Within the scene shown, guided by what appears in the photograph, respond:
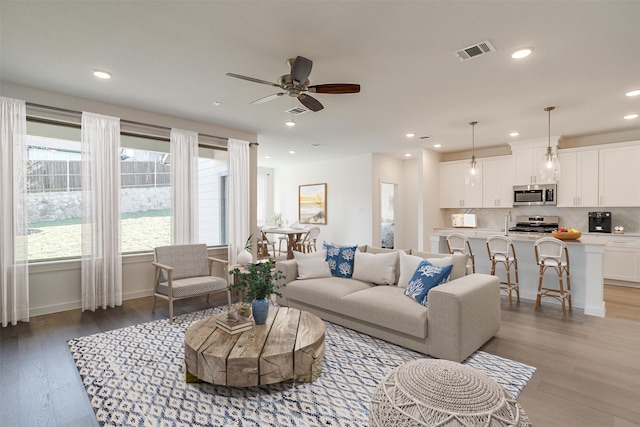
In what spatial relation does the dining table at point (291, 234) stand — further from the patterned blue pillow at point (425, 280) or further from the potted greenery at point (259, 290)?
the potted greenery at point (259, 290)

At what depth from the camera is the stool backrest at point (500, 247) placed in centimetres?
441

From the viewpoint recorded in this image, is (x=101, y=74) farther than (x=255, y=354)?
Yes

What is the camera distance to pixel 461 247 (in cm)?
486

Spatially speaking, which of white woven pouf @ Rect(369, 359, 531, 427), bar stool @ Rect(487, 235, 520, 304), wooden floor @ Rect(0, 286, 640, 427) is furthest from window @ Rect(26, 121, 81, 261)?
bar stool @ Rect(487, 235, 520, 304)

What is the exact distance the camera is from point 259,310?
2611mm

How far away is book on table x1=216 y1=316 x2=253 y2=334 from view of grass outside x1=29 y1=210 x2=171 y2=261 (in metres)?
2.86

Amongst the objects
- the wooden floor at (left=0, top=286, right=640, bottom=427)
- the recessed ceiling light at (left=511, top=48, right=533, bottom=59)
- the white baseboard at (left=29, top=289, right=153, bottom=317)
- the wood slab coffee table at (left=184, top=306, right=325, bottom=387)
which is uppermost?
the recessed ceiling light at (left=511, top=48, right=533, bottom=59)

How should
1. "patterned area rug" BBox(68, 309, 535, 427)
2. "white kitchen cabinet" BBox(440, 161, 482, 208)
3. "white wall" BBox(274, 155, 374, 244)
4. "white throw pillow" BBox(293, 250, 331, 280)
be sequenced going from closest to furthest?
"patterned area rug" BBox(68, 309, 535, 427), "white throw pillow" BBox(293, 250, 331, 280), "white kitchen cabinet" BBox(440, 161, 482, 208), "white wall" BBox(274, 155, 374, 244)

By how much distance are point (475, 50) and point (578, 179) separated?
4.67m

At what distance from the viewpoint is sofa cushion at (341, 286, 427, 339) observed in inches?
109

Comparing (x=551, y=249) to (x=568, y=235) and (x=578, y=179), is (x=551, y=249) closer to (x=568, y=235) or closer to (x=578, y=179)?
(x=568, y=235)

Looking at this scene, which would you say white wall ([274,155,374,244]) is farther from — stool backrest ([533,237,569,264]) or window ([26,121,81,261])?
window ([26,121,81,261])

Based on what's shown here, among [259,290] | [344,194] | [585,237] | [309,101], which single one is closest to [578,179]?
[585,237]

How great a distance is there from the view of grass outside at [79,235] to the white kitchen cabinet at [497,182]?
6.34 meters
